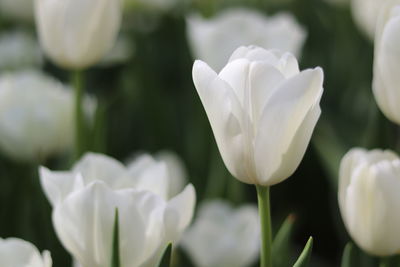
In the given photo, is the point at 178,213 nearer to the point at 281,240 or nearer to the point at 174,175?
the point at 281,240

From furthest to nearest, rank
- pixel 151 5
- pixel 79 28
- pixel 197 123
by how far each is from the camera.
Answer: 1. pixel 151 5
2. pixel 197 123
3. pixel 79 28

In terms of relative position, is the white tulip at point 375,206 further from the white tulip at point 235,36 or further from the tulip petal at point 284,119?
the white tulip at point 235,36

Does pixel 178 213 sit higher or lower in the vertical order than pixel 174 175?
higher

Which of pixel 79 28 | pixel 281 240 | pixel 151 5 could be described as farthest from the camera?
pixel 151 5

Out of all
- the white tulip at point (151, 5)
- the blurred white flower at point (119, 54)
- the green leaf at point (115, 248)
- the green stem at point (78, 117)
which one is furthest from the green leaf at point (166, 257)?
the white tulip at point (151, 5)

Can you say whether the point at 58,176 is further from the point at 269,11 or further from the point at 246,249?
the point at 269,11

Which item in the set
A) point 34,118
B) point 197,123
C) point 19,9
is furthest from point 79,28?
point 19,9
